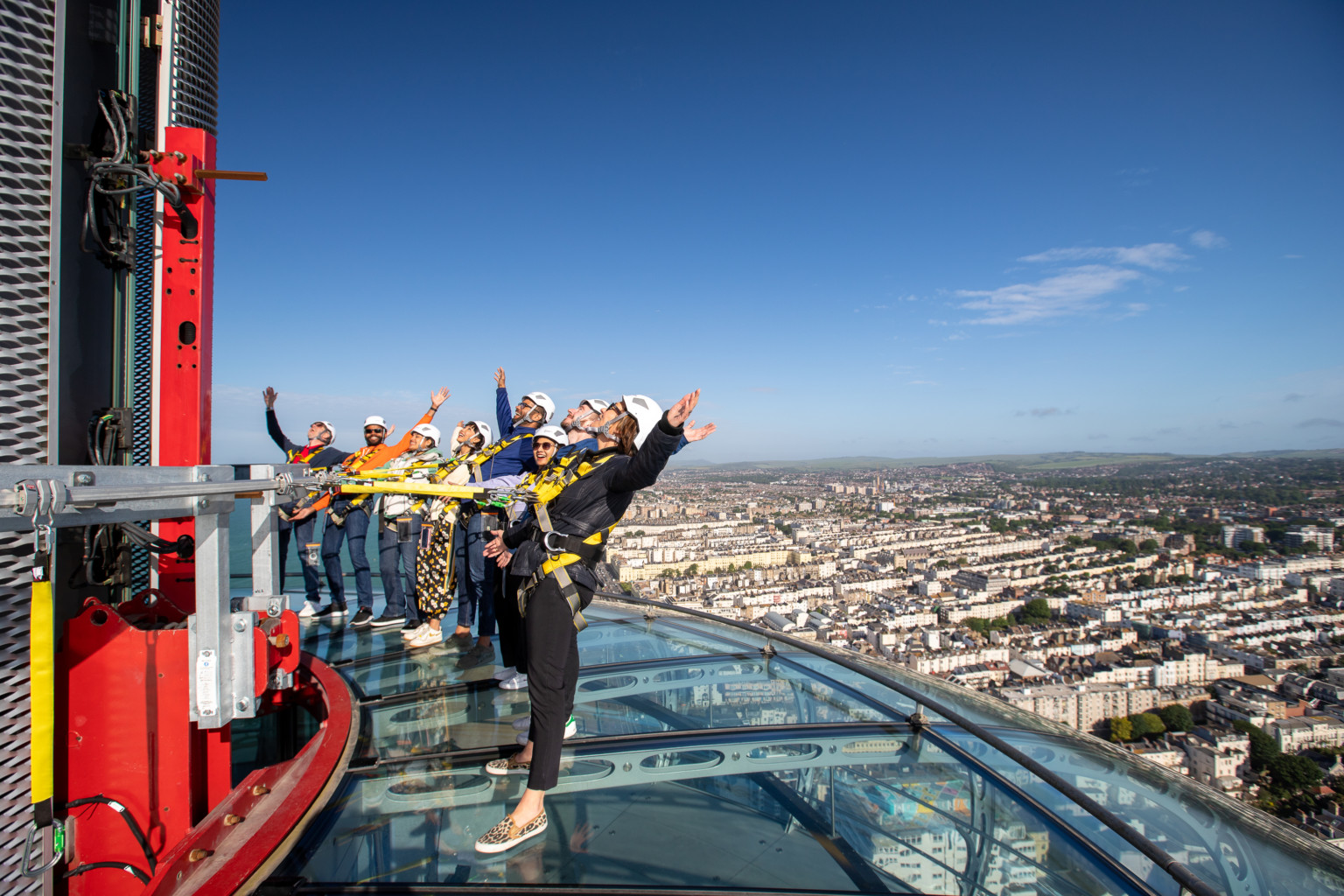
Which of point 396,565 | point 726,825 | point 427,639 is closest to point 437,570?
point 427,639

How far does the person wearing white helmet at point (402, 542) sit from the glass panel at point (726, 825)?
320 cm

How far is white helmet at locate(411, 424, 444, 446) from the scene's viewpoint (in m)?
5.90

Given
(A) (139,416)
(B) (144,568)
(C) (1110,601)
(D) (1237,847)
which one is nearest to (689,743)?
(D) (1237,847)

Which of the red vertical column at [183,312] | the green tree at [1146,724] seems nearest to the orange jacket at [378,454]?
the red vertical column at [183,312]

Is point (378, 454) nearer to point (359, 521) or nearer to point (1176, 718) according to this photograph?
point (359, 521)

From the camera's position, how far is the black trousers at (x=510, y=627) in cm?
354

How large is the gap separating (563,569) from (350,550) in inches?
166

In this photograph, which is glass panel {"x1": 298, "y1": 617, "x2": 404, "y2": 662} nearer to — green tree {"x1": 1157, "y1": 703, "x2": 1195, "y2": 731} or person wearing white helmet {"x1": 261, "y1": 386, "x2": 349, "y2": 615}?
person wearing white helmet {"x1": 261, "y1": 386, "x2": 349, "y2": 615}

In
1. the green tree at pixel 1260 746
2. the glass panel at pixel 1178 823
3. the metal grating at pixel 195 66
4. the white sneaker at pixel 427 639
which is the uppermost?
the metal grating at pixel 195 66

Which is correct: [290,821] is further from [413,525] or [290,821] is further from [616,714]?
[413,525]

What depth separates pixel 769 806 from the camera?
2711 mm

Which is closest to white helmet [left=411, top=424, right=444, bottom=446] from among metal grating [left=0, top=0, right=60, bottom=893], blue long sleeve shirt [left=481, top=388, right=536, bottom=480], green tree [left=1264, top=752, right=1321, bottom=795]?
blue long sleeve shirt [left=481, top=388, right=536, bottom=480]

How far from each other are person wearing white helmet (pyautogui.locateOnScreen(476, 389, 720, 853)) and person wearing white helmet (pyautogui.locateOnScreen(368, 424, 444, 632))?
124 inches

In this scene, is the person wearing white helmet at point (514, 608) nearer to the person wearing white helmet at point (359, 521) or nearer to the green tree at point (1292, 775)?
the person wearing white helmet at point (359, 521)
